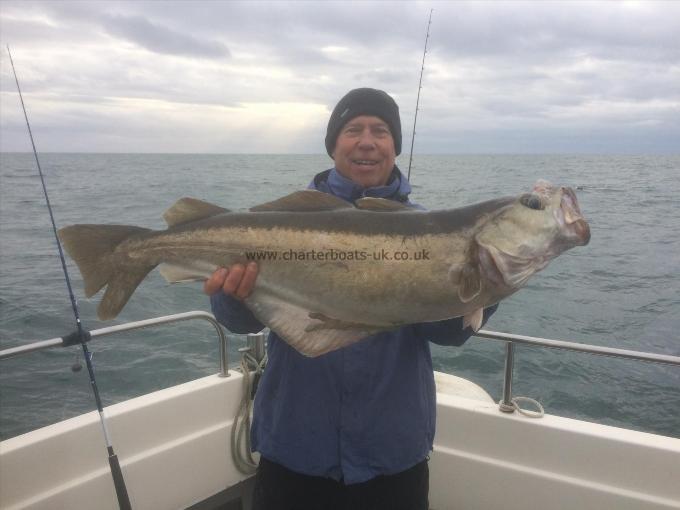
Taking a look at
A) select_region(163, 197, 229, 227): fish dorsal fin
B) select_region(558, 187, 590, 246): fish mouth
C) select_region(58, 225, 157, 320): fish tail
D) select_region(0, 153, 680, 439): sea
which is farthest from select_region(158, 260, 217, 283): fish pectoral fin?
select_region(0, 153, 680, 439): sea

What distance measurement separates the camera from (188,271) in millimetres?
3104

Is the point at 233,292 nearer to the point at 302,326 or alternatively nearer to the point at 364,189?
the point at 302,326

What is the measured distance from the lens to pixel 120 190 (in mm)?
44656

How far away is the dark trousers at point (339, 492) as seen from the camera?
10.1 feet

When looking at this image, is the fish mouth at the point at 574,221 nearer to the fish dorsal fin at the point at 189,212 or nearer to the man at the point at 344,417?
the man at the point at 344,417

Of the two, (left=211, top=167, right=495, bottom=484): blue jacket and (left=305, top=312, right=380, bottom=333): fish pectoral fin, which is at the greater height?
(left=305, top=312, right=380, bottom=333): fish pectoral fin

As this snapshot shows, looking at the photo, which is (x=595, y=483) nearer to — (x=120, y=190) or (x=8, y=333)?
(x=8, y=333)

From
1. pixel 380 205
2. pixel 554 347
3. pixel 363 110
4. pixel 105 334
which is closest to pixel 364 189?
pixel 380 205

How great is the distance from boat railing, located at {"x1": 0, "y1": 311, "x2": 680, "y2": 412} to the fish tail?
0.86 metres

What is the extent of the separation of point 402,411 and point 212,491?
2.53m

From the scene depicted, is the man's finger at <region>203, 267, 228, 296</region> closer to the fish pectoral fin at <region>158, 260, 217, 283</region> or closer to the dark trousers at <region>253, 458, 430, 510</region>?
the fish pectoral fin at <region>158, 260, 217, 283</region>

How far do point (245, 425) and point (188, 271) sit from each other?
89.1 inches

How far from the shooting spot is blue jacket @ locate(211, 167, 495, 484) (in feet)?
9.96

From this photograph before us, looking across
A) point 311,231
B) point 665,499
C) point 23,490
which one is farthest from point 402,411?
point 23,490
